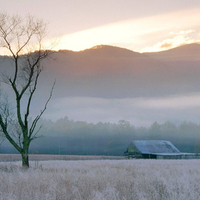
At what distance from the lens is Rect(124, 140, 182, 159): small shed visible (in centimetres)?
7388

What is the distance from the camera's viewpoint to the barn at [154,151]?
7394cm

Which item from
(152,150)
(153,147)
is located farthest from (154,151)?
(153,147)

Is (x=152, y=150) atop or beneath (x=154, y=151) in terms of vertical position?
atop

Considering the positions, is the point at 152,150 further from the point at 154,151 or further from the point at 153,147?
the point at 153,147

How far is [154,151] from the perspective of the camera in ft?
252

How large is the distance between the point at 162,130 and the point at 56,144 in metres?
58.0

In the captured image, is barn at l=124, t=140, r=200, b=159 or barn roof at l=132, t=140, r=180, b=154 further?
barn roof at l=132, t=140, r=180, b=154

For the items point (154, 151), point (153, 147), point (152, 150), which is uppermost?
point (153, 147)

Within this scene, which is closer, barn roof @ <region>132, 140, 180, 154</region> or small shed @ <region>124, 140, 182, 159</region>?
small shed @ <region>124, 140, 182, 159</region>

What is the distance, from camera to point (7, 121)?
949 inches

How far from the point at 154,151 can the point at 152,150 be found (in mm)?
A: 503

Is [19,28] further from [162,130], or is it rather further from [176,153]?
[162,130]

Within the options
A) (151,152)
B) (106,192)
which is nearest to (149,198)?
(106,192)

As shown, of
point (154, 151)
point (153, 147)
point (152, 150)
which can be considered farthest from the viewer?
point (153, 147)
